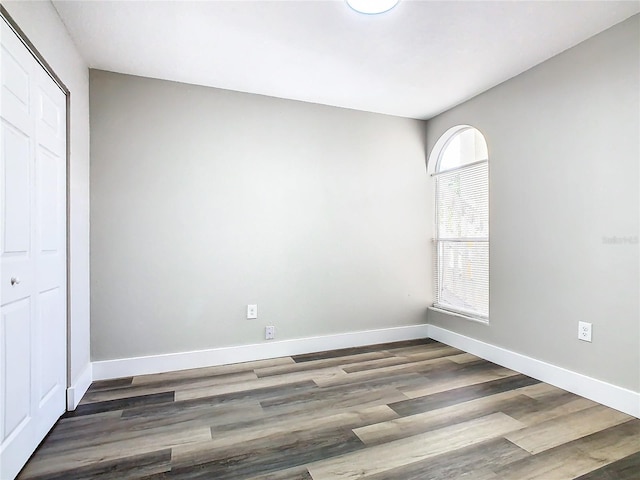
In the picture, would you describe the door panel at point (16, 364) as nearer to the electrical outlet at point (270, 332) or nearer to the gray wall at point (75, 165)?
the gray wall at point (75, 165)

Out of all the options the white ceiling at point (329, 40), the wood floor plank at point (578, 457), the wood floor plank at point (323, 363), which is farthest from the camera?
the wood floor plank at point (323, 363)

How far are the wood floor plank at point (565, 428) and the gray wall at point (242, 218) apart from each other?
1.76 m

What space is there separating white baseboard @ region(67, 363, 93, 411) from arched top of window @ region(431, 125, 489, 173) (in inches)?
142

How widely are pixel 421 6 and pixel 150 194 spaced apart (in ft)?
7.54

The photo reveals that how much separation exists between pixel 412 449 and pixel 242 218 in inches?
83.8

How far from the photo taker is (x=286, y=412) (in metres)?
2.14

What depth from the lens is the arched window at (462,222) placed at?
325 cm

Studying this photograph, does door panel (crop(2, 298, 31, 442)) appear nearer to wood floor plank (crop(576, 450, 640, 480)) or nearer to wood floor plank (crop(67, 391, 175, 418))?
wood floor plank (crop(67, 391, 175, 418))

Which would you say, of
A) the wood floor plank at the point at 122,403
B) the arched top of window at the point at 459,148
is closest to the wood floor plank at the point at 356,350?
the wood floor plank at the point at 122,403

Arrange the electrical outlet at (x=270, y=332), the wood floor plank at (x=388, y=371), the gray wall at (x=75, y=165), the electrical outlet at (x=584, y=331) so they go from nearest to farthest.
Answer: the gray wall at (x=75, y=165) < the electrical outlet at (x=584, y=331) < the wood floor plank at (x=388, y=371) < the electrical outlet at (x=270, y=332)

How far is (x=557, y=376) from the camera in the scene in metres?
2.50

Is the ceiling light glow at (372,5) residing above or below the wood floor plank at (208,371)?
above

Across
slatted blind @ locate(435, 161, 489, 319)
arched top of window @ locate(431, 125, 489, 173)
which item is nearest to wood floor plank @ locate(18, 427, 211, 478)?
slatted blind @ locate(435, 161, 489, 319)

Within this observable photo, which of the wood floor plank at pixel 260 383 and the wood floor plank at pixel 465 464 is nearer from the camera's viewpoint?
the wood floor plank at pixel 465 464
